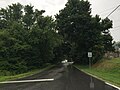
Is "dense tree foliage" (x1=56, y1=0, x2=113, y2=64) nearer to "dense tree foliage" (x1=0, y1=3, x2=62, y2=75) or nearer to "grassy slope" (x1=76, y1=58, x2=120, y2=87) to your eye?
"dense tree foliage" (x1=0, y1=3, x2=62, y2=75)

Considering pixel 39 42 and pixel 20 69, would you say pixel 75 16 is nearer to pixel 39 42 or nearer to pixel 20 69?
pixel 39 42

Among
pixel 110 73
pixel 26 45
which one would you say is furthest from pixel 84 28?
pixel 110 73

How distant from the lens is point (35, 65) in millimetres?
53781

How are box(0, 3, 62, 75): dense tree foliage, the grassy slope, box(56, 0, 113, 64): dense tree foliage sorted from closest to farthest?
the grassy slope → box(0, 3, 62, 75): dense tree foliage → box(56, 0, 113, 64): dense tree foliage

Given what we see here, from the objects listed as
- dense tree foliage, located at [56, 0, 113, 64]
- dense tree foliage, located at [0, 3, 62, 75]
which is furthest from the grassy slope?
dense tree foliage, located at [0, 3, 62, 75]

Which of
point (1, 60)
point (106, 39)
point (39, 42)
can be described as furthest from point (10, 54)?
point (106, 39)

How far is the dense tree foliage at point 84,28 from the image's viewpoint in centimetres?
5072

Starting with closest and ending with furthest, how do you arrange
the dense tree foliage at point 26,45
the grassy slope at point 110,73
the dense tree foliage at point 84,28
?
the grassy slope at point 110,73 < the dense tree foliage at point 26,45 < the dense tree foliage at point 84,28

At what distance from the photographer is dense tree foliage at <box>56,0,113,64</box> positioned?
5072 cm

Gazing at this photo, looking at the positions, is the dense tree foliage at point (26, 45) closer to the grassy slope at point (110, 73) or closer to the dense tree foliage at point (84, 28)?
the dense tree foliage at point (84, 28)

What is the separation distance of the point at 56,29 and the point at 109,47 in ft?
42.7

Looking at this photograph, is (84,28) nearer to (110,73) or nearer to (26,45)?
(26,45)

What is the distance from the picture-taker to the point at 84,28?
167 feet

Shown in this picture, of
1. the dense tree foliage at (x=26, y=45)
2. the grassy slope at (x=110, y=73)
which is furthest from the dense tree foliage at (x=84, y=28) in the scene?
the grassy slope at (x=110, y=73)
